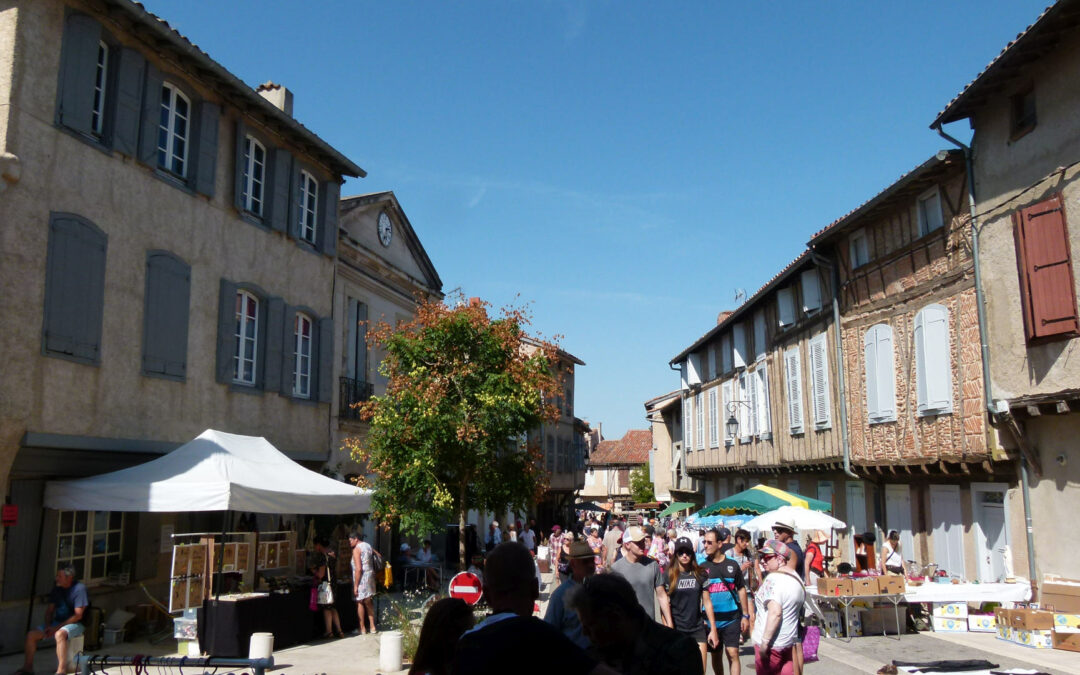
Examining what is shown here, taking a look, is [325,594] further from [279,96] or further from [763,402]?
[763,402]

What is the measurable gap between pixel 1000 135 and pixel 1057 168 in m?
1.46

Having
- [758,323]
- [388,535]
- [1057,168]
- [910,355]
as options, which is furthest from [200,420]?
[758,323]

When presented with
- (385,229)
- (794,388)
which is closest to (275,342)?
(385,229)

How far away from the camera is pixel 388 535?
2038cm

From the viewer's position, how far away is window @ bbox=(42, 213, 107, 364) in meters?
10.8

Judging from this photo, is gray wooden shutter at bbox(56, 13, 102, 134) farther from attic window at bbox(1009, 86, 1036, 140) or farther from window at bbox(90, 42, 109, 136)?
attic window at bbox(1009, 86, 1036, 140)

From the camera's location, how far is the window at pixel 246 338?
49.0ft

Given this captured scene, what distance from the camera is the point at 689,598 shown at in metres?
7.39

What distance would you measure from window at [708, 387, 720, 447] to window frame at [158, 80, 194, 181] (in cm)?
1994

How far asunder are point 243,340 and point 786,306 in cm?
1255

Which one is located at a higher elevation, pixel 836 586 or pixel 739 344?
pixel 739 344

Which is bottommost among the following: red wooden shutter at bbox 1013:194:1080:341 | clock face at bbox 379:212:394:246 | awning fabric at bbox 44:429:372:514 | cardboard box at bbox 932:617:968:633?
cardboard box at bbox 932:617:968:633

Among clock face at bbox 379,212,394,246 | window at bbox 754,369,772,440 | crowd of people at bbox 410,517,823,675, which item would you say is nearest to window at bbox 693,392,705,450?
window at bbox 754,369,772,440

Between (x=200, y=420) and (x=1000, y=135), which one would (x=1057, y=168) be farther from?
(x=200, y=420)
